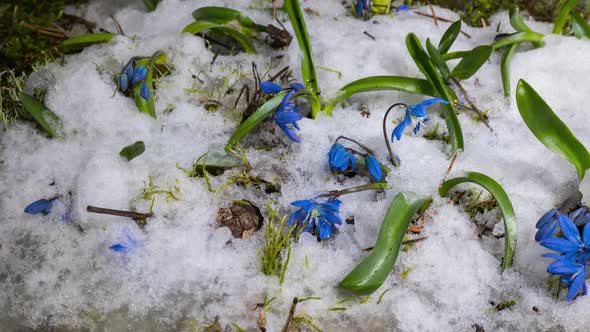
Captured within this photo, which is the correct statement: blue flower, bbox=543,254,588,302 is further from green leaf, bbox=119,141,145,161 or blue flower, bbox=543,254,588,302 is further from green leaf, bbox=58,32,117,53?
green leaf, bbox=58,32,117,53

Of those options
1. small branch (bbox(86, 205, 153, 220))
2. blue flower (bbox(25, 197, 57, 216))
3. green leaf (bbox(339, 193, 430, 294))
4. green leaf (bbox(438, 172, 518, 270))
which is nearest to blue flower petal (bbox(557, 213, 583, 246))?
green leaf (bbox(438, 172, 518, 270))

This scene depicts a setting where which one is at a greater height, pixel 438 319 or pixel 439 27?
pixel 439 27

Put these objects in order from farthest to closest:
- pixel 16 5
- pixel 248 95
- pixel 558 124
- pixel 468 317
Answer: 1. pixel 16 5
2. pixel 248 95
3. pixel 558 124
4. pixel 468 317

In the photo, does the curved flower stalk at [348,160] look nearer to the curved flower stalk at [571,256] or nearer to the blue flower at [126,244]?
the curved flower stalk at [571,256]

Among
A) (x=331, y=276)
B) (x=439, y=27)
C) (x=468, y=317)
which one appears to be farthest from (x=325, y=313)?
(x=439, y=27)

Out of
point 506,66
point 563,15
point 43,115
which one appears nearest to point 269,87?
point 43,115

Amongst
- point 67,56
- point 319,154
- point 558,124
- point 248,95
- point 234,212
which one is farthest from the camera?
point 67,56

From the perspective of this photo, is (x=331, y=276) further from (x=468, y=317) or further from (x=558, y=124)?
(x=558, y=124)

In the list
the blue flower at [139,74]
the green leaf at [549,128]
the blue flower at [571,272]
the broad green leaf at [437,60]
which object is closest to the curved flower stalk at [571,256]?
the blue flower at [571,272]

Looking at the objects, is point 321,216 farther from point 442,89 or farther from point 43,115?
point 43,115
